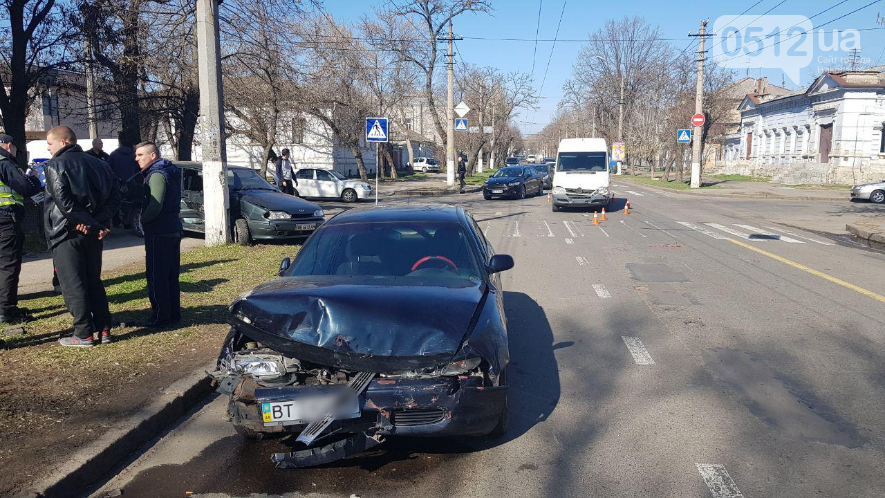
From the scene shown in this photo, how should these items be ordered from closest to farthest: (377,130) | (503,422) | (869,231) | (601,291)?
(503,422) < (601,291) < (869,231) < (377,130)

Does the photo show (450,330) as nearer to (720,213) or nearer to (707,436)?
(707,436)

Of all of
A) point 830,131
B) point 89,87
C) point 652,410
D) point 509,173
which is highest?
point 89,87

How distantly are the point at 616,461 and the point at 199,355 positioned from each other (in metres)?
3.87

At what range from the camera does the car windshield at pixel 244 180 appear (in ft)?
49.0

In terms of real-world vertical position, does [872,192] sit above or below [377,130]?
below

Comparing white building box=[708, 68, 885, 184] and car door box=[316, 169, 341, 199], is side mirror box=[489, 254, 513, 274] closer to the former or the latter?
car door box=[316, 169, 341, 199]

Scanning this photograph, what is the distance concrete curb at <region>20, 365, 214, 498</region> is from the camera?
3637 mm

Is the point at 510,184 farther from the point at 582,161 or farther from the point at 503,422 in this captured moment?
the point at 503,422

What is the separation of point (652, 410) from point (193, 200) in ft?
40.8

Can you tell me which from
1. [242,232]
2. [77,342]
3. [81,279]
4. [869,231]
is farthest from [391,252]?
[869,231]

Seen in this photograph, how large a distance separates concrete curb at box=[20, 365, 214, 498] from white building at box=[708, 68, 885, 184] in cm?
4333

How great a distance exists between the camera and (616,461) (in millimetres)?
4141

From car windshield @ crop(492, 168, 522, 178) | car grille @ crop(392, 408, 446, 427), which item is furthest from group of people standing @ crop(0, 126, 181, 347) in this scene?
car windshield @ crop(492, 168, 522, 178)

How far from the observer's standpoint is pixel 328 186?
2897 centimetres
